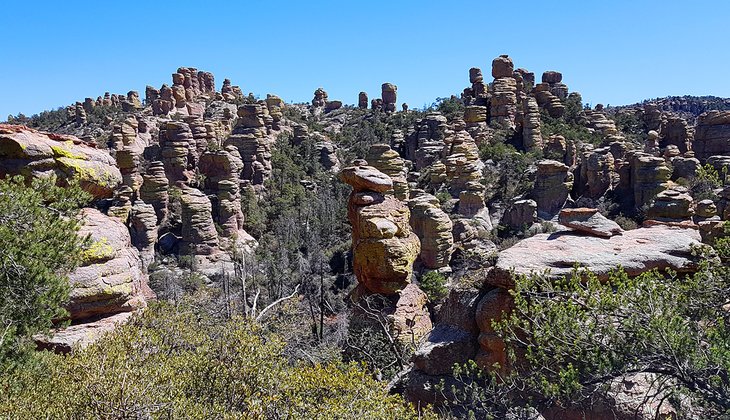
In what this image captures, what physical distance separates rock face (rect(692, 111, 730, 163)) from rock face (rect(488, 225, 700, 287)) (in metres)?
31.6

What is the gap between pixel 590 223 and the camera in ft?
30.2

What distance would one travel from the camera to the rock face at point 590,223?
29.8 feet

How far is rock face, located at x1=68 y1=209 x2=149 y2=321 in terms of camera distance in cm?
833

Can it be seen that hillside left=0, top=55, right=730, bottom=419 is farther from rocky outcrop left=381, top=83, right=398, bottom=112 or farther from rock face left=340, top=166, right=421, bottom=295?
rocky outcrop left=381, top=83, right=398, bottom=112

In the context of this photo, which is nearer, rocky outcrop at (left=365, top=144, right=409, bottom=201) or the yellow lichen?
the yellow lichen

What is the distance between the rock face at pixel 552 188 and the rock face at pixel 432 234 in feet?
41.3

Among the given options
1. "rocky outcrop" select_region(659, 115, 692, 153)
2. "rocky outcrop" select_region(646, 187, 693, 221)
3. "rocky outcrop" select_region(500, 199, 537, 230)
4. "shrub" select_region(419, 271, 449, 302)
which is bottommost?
"shrub" select_region(419, 271, 449, 302)

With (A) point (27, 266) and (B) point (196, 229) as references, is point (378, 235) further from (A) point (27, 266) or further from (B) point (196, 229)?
(B) point (196, 229)

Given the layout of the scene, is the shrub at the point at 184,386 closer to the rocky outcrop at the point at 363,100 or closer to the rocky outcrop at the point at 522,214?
the rocky outcrop at the point at 522,214

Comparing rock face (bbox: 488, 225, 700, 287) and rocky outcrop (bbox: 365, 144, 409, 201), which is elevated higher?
rocky outcrop (bbox: 365, 144, 409, 201)

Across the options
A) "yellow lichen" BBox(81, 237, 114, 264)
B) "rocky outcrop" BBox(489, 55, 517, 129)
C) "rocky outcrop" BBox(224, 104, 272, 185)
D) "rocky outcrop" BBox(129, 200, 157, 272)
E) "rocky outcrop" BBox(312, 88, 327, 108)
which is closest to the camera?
"yellow lichen" BBox(81, 237, 114, 264)

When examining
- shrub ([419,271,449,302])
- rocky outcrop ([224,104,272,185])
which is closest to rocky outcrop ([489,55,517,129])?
rocky outcrop ([224,104,272,185])

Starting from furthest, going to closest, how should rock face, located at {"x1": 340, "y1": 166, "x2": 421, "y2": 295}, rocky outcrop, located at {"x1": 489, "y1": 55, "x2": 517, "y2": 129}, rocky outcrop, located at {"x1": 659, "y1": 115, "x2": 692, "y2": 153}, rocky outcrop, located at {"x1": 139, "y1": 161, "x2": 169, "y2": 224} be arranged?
1. rocky outcrop, located at {"x1": 489, "y1": 55, "x2": 517, "y2": 129}
2. rocky outcrop, located at {"x1": 659, "y1": 115, "x2": 692, "y2": 153}
3. rocky outcrop, located at {"x1": 139, "y1": 161, "x2": 169, "y2": 224}
4. rock face, located at {"x1": 340, "y1": 166, "x2": 421, "y2": 295}

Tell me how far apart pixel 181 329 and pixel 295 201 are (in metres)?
32.8
